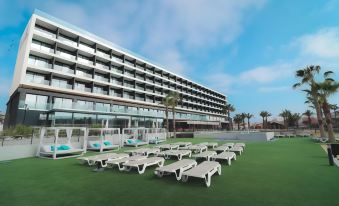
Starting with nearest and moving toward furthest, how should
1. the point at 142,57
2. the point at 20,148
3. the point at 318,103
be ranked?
the point at 20,148 < the point at 318,103 < the point at 142,57

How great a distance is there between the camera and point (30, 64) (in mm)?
27047

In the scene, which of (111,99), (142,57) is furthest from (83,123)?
(142,57)

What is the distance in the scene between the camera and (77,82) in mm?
33969

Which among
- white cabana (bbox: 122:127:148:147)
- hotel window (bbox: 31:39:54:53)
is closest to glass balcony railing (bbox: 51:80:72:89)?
hotel window (bbox: 31:39:54:53)

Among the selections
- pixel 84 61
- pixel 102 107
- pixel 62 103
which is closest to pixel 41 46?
pixel 84 61

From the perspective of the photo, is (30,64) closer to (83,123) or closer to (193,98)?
(83,123)

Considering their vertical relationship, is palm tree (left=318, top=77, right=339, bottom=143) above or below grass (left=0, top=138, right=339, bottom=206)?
above

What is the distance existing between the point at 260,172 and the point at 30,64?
33019 millimetres

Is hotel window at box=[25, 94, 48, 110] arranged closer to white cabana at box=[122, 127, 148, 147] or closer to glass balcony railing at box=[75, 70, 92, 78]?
glass balcony railing at box=[75, 70, 92, 78]

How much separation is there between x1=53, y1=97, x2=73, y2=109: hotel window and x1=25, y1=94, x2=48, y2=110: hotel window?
60.4 inches

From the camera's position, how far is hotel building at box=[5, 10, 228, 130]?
27.5 meters

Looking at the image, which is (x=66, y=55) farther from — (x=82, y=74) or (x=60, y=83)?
(x=60, y=83)

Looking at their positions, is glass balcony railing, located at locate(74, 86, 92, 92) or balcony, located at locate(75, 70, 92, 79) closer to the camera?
glass balcony railing, located at locate(74, 86, 92, 92)

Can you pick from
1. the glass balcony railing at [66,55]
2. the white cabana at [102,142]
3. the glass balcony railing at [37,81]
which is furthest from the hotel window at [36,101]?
the white cabana at [102,142]
